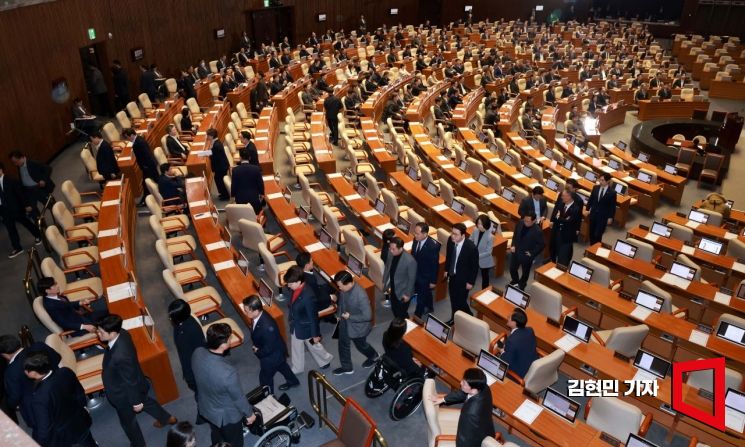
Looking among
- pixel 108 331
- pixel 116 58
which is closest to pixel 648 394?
pixel 108 331

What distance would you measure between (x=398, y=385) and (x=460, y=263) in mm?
1935

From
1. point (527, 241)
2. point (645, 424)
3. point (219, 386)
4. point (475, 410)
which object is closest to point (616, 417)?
point (645, 424)

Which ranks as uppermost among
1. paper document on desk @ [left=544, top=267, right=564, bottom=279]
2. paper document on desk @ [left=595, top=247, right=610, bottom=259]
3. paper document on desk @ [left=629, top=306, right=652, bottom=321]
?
paper document on desk @ [left=544, top=267, right=564, bottom=279]

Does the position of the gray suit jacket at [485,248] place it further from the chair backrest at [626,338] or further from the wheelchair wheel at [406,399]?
the wheelchair wheel at [406,399]

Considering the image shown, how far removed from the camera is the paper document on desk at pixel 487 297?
723cm

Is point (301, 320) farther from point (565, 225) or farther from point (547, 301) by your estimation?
point (565, 225)

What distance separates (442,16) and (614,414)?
35.3 m

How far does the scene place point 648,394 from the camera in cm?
574

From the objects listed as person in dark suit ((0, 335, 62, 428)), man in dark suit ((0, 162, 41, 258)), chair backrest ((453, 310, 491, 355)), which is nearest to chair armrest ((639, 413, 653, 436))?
chair backrest ((453, 310, 491, 355))

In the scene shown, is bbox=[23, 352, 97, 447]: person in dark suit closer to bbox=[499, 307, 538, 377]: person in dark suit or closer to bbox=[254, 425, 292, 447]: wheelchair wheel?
bbox=[254, 425, 292, 447]: wheelchair wheel

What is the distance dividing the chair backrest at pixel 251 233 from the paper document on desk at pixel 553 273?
4.34m

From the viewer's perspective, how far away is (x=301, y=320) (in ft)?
19.4

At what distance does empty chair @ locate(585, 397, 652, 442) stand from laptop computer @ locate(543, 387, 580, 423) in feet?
1.09

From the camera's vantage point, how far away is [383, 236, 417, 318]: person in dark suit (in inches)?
260
